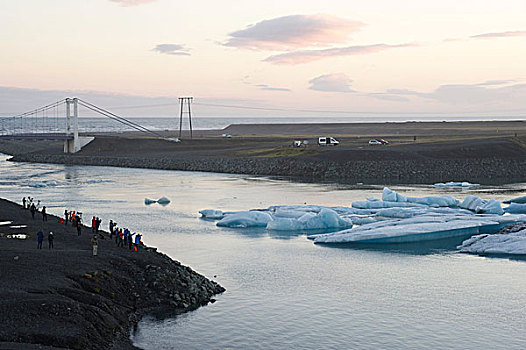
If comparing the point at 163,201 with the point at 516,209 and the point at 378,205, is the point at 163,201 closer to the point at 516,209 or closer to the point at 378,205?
the point at 378,205

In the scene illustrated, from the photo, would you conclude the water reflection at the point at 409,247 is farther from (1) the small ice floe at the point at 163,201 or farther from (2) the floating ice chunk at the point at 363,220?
(1) the small ice floe at the point at 163,201

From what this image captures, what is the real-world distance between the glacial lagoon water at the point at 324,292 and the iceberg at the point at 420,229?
733mm

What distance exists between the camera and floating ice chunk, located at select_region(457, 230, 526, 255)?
116 feet

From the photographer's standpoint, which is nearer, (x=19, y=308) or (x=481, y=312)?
(x=19, y=308)

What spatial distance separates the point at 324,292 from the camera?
88.9 feet

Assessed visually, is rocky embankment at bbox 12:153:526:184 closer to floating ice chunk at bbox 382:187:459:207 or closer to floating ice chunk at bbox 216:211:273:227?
floating ice chunk at bbox 382:187:459:207

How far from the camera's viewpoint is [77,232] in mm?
33344

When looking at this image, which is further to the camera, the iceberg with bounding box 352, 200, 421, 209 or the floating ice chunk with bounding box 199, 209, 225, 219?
the iceberg with bounding box 352, 200, 421, 209

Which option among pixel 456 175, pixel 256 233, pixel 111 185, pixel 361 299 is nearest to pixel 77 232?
pixel 256 233

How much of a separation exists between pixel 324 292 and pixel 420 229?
13.5 metres

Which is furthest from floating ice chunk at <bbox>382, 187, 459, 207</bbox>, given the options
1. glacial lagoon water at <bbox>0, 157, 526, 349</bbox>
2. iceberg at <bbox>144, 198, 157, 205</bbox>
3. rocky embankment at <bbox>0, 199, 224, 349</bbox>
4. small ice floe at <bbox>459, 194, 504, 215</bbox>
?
rocky embankment at <bbox>0, 199, 224, 349</bbox>

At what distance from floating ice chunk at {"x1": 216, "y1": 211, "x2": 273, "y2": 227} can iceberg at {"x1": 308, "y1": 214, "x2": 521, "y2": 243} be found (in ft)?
15.2

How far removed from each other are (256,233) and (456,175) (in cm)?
4694

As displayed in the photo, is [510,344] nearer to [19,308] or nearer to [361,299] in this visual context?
[361,299]
